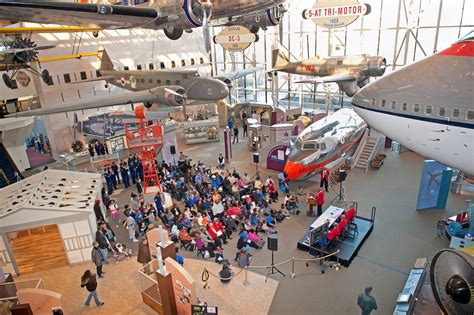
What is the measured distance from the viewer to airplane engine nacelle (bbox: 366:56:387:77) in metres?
21.9

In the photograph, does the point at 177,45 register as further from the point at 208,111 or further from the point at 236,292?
the point at 236,292

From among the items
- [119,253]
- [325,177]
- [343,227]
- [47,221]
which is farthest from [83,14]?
[325,177]

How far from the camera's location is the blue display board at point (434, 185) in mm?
14602

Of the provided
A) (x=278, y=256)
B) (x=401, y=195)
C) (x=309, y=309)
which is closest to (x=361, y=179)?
(x=401, y=195)

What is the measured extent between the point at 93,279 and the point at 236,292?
439cm

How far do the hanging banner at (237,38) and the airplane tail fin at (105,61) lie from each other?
10.9 meters

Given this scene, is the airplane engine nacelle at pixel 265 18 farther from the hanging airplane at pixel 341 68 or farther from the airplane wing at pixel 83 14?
the airplane wing at pixel 83 14

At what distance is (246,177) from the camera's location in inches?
735

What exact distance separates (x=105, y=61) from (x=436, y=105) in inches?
959

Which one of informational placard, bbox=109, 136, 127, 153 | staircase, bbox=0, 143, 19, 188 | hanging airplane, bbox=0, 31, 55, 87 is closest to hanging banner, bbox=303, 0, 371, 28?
informational placard, bbox=109, 136, 127, 153

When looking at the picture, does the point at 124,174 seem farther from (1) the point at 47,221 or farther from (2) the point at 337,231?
(2) the point at 337,231

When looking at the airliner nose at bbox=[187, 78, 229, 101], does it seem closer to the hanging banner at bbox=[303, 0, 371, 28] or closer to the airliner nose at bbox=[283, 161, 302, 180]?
the hanging banner at bbox=[303, 0, 371, 28]

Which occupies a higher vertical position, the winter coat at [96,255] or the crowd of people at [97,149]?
the crowd of people at [97,149]

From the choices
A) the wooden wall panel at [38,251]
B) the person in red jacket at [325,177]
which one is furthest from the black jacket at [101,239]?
the person in red jacket at [325,177]
